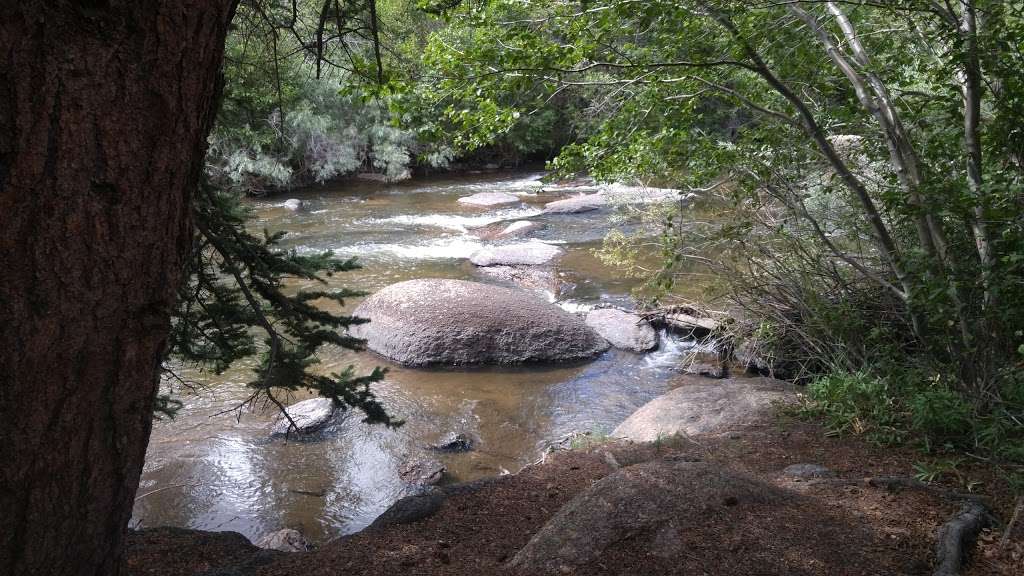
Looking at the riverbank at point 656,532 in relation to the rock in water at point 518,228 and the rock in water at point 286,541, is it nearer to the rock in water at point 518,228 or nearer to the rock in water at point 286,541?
the rock in water at point 286,541

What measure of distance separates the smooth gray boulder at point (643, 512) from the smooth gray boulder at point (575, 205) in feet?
42.5

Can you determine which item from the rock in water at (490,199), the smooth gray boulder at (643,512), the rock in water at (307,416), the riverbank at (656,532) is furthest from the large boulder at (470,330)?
the rock in water at (490,199)

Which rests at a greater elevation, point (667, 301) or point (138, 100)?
point (138, 100)

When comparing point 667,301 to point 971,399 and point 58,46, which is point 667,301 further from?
point 58,46

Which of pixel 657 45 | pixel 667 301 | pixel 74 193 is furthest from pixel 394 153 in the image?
pixel 74 193

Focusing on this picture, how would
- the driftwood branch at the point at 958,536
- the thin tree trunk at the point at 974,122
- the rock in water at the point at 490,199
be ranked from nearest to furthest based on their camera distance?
the driftwood branch at the point at 958,536, the thin tree trunk at the point at 974,122, the rock in water at the point at 490,199

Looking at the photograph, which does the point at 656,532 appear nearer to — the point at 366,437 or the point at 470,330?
the point at 366,437

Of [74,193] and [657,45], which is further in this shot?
[657,45]

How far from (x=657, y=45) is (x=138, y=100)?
12.0ft

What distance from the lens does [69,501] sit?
6.00 feet

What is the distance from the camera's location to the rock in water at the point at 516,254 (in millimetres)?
11867

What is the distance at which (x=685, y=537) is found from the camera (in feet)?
9.43

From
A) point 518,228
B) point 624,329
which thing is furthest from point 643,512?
point 518,228

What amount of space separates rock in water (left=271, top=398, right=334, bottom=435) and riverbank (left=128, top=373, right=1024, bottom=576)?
2.65 metres
